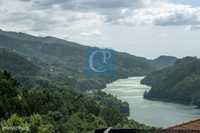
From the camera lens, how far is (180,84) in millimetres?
157875

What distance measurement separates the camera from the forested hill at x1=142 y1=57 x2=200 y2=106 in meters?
148

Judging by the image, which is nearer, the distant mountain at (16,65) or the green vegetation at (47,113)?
the green vegetation at (47,113)

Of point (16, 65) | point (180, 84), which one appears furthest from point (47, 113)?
point (16, 65)

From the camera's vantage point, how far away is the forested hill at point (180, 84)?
14788cm

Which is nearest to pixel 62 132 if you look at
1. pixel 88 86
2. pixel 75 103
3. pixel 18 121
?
pixel 18 121

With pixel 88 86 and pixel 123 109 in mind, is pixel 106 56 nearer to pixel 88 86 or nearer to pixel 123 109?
pixel 123 109

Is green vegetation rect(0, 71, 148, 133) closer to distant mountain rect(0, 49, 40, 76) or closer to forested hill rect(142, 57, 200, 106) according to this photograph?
forested hill rect(142, 57, 200, 106)

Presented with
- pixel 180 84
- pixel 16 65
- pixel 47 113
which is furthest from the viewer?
pixel 16 65

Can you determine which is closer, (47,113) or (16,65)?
(47,113)

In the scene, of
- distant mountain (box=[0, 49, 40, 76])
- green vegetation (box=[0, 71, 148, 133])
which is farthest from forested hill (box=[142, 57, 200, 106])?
green vegetation (box=[0, 71, 148, 133])

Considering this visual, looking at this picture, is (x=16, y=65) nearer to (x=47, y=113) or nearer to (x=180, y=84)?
(x=180, y=84)

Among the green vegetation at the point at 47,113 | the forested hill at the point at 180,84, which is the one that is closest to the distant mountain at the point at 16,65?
the forested hill at the point at 180,84

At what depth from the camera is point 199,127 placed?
7.45 m

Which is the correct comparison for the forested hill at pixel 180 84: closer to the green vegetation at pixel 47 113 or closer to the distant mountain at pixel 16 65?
the distant mountain at pixel 16 65
